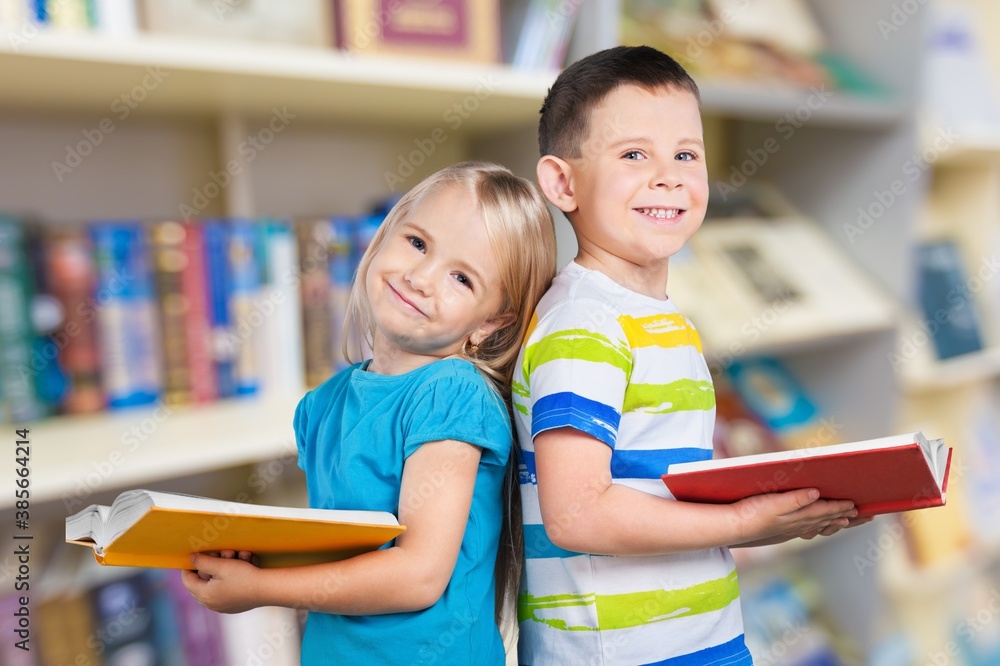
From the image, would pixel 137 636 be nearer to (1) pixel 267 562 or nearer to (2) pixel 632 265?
(1) pixel 267 562

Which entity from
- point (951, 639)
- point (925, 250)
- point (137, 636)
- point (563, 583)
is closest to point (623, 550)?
point (563, 583)

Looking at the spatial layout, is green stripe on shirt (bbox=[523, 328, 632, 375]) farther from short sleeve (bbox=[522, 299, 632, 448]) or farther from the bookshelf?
the bookshelf

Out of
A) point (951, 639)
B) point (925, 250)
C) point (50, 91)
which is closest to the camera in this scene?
point (50, 91)

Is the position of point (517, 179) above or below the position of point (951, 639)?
above

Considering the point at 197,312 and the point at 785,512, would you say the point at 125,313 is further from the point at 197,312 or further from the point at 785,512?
the point at 785,512

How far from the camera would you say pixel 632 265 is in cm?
58

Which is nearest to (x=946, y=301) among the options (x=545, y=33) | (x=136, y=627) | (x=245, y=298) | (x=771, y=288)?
(x=771, y=288)

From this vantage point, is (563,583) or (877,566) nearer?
(563,583)

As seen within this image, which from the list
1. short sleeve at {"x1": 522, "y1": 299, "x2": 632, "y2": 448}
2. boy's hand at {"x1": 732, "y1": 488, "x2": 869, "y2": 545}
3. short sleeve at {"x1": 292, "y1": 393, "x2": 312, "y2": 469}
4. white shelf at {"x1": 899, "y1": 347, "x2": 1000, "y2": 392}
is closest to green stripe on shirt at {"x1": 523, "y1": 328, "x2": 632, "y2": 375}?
short sleeve at {"x1": 522, "y1": 299, "x2": 632, "y2": 448}

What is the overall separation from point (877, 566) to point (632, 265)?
1.47 metres

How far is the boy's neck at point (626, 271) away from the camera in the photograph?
1.90ft

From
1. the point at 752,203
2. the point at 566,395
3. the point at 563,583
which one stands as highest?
the point at 752,203

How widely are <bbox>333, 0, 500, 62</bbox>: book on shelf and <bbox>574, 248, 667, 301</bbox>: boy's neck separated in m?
0.68

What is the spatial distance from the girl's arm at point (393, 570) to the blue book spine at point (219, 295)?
67 cm
